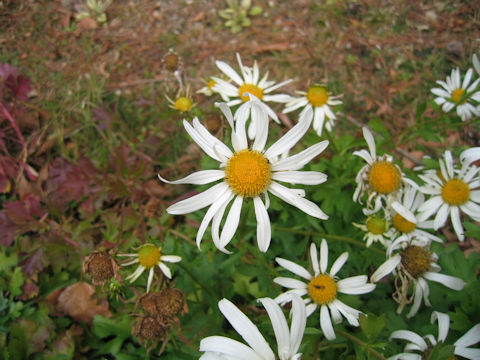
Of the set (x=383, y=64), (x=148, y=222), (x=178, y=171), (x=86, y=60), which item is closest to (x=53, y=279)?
(x=148, y=222)

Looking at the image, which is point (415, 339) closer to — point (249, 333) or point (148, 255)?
point (249, 333)

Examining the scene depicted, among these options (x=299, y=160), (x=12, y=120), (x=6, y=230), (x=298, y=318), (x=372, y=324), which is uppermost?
(x=299, y=160)

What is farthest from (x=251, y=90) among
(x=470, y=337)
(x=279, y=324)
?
(x=470, y=337)

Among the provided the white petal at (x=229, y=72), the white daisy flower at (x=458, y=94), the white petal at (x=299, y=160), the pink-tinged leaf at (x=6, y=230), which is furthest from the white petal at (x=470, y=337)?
the pink-tinged leaf at (x=6, y=230)

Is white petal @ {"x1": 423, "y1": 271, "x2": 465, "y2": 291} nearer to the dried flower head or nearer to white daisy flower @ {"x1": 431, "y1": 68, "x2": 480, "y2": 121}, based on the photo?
white daisy flower @ {"x1": 431, "y1": 68, "x2": 480, "y2": 121}

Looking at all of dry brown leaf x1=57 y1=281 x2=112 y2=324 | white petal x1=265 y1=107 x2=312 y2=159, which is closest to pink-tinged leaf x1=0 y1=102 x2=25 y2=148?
dry brown leaf x1=57 y1=281 x2=112 y2=324
